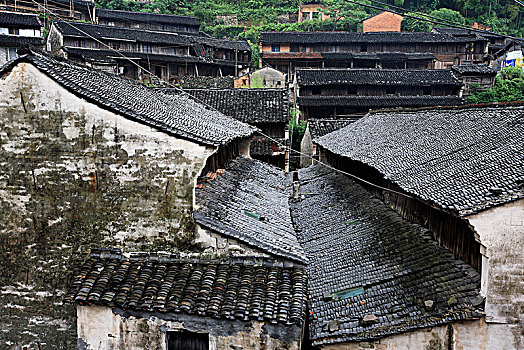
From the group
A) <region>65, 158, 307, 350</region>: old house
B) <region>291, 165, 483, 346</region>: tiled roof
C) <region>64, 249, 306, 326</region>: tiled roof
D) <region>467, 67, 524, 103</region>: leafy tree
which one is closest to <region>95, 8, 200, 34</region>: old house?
<region>467, 67, 524, 103</region>: leafy tree

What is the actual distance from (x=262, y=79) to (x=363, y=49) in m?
15.5

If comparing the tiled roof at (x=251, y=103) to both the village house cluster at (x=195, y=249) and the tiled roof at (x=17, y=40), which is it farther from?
the tiled roof at (x=17, y=40)

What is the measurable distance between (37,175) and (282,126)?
61.9ft

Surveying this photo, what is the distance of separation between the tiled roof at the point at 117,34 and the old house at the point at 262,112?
2215cm

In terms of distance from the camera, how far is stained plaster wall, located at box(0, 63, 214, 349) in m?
10.7

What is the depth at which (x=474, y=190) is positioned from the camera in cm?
1043

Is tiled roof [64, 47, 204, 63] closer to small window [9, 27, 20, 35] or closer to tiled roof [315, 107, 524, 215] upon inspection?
small window [9, 27, 20, 35]

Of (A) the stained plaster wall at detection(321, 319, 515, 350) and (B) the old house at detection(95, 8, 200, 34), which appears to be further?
(B) the old house at detection(95, 8, 200, 34)

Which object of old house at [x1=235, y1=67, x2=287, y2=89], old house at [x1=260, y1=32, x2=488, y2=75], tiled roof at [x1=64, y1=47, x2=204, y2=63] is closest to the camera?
tiled roof at [x1=64, y1=47, x2=204, y2=63]

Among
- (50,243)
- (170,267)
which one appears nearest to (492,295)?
(170,267)

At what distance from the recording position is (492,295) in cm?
949

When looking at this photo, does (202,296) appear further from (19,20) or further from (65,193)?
(19,20)

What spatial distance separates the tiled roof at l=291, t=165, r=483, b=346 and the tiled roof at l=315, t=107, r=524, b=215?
1.63m

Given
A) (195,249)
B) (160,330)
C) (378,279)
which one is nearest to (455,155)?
(378,279)
